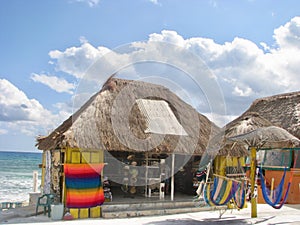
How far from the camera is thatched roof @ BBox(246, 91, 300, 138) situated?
1245 cm

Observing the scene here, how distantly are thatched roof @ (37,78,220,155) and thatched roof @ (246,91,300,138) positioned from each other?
→ 3.54 meters

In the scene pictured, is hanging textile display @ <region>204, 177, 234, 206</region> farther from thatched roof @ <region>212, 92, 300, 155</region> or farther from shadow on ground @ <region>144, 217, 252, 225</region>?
thatched roof @ <region>212, 92, 300, 155</region>

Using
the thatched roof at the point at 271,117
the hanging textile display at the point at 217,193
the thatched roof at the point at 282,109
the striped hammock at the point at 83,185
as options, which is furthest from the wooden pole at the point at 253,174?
the thatched roof at the point at 282,109

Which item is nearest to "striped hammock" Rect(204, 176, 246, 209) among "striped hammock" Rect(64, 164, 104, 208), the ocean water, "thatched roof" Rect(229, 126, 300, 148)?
"thatched roof" Rect(229, 126, 300, 148)

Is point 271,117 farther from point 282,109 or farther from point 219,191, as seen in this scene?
point 219,191

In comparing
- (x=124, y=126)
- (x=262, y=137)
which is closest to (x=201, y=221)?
(x=262, y=137)

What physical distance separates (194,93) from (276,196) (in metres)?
2.85

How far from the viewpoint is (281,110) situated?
536 inches

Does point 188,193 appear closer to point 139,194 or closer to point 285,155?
point 139,194

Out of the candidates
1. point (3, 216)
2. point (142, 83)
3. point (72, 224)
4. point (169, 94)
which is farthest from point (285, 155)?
point (3, 216)

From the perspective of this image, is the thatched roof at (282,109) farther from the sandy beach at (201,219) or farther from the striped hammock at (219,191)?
the striped hammock at (219,191)

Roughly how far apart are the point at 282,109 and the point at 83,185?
8663 millimetres

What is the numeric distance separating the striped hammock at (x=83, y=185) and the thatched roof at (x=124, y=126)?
48cm

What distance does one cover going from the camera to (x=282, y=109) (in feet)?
44.8
